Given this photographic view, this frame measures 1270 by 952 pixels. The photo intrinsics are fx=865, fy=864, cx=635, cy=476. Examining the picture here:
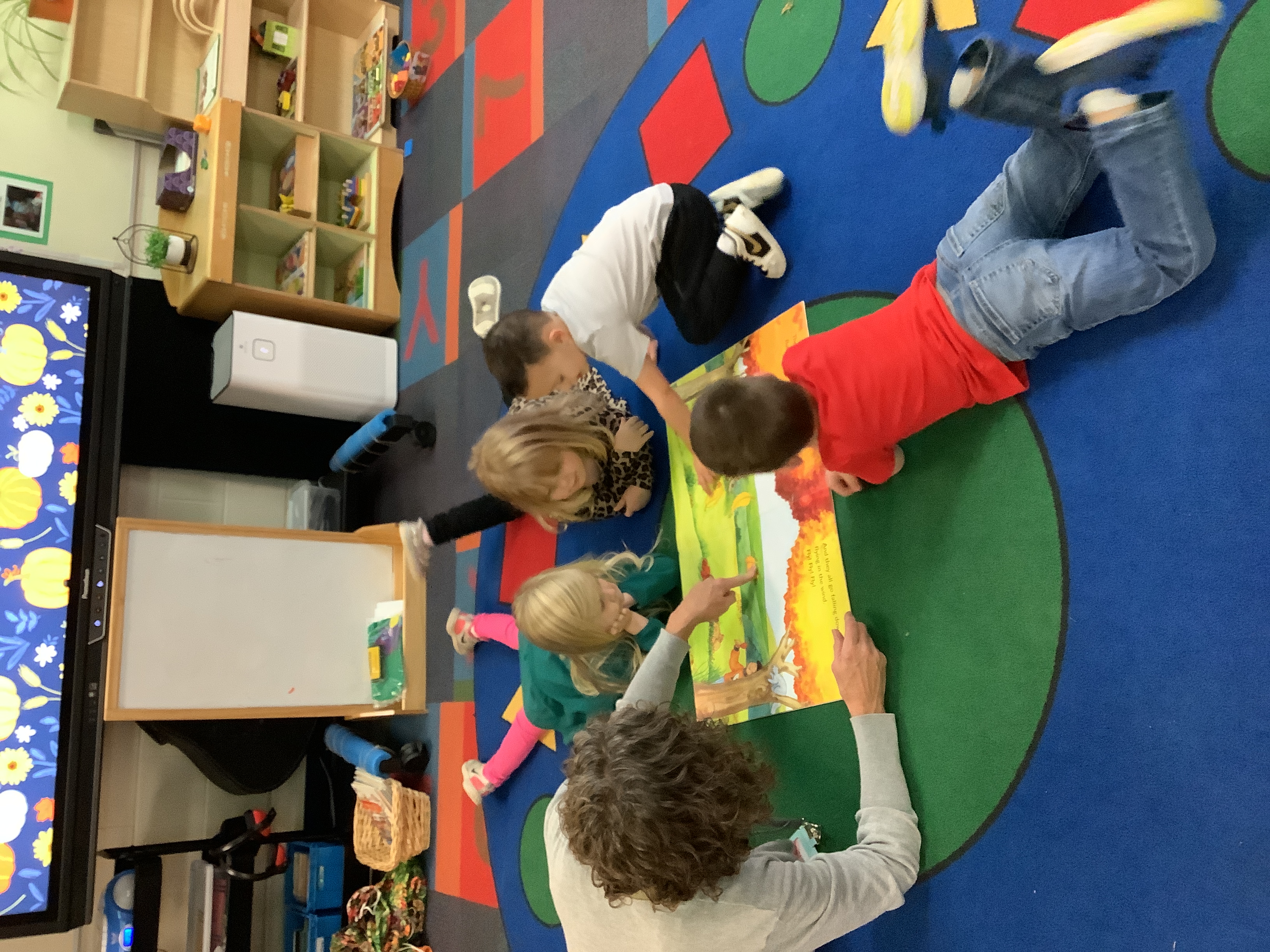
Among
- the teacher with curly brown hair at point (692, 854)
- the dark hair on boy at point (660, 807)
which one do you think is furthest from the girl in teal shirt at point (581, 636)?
the dark hair on boy at point (660, 807)

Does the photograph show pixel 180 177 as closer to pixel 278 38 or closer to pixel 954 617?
pixel 278 38

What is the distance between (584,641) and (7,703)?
174cm

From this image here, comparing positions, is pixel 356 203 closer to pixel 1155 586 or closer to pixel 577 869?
pixel 577 869

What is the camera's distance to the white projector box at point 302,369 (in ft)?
10.1

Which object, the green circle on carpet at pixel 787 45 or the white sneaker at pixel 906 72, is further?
the green circle on carpet at pixel 787 45

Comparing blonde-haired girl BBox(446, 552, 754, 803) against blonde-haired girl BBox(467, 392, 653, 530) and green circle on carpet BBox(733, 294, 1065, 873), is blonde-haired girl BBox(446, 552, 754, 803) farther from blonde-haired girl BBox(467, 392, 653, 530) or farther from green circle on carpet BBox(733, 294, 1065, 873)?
green circle on carpet BBox(733, 294, 1065, 873)

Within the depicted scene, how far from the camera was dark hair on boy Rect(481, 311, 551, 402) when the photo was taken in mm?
2094

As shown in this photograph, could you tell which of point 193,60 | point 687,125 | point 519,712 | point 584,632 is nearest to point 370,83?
point 193,60

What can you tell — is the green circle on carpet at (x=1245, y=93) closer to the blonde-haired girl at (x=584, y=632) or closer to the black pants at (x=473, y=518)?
the blonde-haired girl at (x=584, y=632)

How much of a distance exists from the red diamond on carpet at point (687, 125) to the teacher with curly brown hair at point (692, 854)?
1.48m

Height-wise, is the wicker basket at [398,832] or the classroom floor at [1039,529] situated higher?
the classroom floor at [1039,529]

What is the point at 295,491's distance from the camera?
3.47m

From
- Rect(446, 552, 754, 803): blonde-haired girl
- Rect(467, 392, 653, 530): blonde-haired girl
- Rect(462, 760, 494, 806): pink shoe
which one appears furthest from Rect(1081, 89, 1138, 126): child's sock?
Rect(462, 760, 494, 806): pink shoe

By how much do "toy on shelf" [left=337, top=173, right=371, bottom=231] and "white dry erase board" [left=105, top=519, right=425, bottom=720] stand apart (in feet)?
4.47
